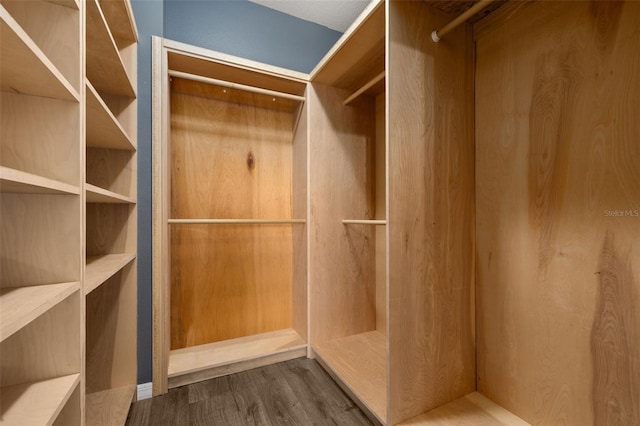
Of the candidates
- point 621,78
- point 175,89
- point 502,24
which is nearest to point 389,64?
point 502,24

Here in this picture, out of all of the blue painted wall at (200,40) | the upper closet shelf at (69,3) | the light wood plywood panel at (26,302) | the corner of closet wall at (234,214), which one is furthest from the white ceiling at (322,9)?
the light wood plywood panel at (26,302)

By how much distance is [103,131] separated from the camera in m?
1.29

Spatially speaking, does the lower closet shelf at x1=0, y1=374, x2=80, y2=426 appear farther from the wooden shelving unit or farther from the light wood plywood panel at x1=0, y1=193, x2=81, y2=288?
the wooden shelving unit

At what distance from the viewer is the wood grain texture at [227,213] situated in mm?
1943

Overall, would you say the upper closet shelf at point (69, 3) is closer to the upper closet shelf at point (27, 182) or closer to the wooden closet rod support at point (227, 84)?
the upper closet shelf at point (27, 182)

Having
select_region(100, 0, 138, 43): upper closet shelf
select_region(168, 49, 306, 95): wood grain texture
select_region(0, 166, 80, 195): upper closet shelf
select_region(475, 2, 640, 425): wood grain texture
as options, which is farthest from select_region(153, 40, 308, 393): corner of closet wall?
select_region(475, 2, 640, 425): wood grain texture

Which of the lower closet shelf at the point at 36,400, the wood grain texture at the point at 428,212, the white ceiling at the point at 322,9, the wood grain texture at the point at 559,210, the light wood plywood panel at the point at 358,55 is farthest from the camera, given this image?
the white ceiling at the point at 322,9

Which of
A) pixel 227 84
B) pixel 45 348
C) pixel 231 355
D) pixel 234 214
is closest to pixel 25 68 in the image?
pixel 45 348

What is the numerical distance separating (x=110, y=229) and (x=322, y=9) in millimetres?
2096

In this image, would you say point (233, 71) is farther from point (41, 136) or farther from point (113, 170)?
point (41, 136)

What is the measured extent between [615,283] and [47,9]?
6.48 ft

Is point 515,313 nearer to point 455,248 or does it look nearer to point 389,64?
point 455,248

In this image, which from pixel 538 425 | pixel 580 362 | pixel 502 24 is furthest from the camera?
pixel 502 24

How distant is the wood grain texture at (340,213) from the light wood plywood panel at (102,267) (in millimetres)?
1082
